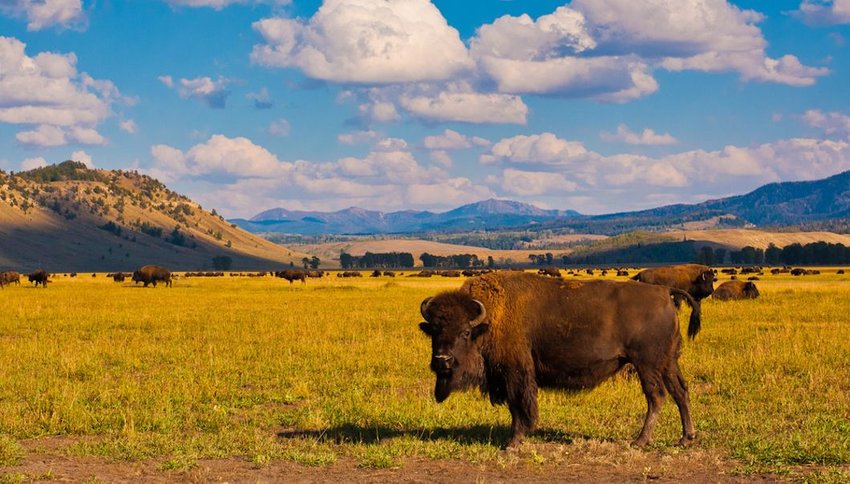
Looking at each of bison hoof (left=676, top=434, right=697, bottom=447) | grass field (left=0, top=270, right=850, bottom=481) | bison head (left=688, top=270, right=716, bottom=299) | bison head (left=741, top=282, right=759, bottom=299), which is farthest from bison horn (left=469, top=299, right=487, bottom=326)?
bison head (left=741, top=282, right=759, bottom=299)

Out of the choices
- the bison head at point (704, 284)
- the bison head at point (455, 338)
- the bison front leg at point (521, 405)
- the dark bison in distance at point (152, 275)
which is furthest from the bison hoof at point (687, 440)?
the dark bison in distance at point (152, 275)

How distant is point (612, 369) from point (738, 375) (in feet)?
22.2

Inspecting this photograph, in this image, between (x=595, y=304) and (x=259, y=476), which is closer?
(x=259, y=476)

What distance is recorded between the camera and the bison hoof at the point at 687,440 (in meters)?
11.4

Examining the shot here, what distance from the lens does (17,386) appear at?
1616 centimetres

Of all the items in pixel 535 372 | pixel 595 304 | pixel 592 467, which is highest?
pixel 595 304

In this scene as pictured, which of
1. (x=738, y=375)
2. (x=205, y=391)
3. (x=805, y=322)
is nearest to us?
(x=205, y=391)

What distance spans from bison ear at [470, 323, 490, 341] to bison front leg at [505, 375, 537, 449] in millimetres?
802

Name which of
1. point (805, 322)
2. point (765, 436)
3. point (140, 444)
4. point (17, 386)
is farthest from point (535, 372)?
point (805, 322)

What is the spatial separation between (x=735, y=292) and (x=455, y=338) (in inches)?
1446

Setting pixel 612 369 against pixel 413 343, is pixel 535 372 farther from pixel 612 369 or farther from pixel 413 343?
pixel 413 343

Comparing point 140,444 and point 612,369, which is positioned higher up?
point 612,369

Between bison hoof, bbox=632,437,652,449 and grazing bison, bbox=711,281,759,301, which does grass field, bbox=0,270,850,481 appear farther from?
grazing bison, bbox=711,281,759,301

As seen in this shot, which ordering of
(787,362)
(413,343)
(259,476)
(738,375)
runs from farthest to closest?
(413,343), (787,362), (738,375), (259,476)
